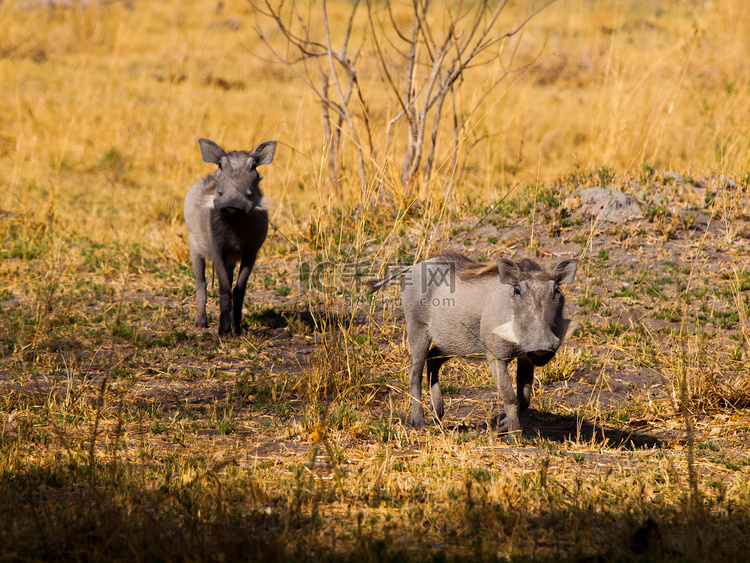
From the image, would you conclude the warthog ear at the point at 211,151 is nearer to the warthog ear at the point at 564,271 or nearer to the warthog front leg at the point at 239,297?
the warthog front leg at the point at 239,297

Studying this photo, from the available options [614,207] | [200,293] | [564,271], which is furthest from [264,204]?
[614,207]

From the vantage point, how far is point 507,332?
348cm

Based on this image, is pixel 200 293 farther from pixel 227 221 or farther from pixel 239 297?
pixel 227 221

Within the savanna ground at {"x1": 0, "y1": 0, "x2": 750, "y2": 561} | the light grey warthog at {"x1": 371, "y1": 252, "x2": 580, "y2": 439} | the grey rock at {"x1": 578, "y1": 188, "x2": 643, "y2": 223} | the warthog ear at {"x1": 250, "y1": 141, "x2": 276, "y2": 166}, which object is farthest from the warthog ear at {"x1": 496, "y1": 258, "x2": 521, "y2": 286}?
the grey rock at {"x1": 578, "y1": 188, "x2": 643, "y2": 223}

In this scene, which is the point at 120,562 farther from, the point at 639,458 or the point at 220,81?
the point at 220,81

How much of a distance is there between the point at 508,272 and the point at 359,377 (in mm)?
1363

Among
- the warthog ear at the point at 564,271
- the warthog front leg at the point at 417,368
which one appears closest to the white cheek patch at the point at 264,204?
the warthog front leg at the point at 417,368

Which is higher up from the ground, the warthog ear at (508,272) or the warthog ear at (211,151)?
the warthog ear at (211,151)

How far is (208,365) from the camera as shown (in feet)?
17.0

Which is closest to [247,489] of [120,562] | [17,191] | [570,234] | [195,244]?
[120,562]

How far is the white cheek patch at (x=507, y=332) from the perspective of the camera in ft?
11.3

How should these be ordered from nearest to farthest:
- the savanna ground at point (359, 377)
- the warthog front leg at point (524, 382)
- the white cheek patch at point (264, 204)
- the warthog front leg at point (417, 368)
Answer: the savanna ground at point (359, 377), the warthog front leg at point (524, 382), the warthog front leg at point (417, 368), the white cheek patch at point (264, 204)

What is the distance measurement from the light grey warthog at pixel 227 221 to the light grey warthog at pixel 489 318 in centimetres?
186

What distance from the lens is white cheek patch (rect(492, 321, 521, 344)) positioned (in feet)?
11.3
